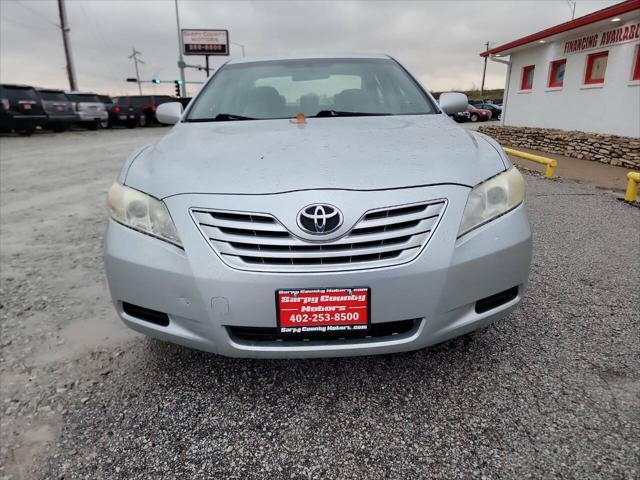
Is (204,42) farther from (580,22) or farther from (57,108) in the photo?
(580,22)

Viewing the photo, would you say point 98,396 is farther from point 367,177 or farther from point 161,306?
point 367,177

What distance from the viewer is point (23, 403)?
6.36ft

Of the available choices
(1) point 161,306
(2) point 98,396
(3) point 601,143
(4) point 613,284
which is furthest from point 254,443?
(3) point 601,143

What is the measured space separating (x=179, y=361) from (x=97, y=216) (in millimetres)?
3430

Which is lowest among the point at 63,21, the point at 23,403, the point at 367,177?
the point at 23,403

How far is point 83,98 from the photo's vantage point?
1855cm

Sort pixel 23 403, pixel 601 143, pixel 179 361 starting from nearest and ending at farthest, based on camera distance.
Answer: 1. pixel 23 403
2. pixel 179 361
3. pixel 601 143

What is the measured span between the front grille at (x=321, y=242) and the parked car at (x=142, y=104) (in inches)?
854

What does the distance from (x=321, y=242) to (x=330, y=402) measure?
0.74 m

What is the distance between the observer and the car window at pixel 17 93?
14.5 metres

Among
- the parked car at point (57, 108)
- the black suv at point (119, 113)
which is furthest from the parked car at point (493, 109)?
the parked car at point (57, 108)

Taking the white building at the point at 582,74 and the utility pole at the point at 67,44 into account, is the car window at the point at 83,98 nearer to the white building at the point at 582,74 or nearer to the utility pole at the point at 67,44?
the utility pole at the point at 67,44

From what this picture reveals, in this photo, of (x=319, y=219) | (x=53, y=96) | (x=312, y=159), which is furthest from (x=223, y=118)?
(x=53, y=96)

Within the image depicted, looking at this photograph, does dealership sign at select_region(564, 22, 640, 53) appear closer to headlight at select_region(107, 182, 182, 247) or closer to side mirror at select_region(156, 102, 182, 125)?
side mirror at select_region(156, 102, 182, 125)
